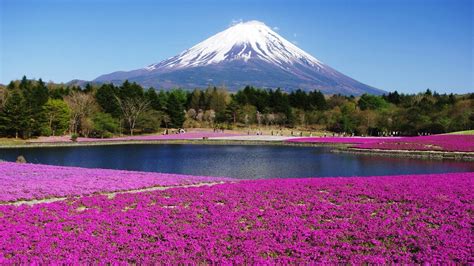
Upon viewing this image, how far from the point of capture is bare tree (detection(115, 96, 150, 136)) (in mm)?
82938

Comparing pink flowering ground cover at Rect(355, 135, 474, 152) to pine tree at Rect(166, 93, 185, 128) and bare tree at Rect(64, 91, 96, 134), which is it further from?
bare tree at Rect(64, 91, 96, 134)

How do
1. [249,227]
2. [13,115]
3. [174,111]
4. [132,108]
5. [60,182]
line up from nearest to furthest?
[249,227]
[60,182]
[13,115]
[132,108]
[174,111]

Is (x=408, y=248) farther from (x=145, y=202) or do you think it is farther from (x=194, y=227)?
(x=145, y=202)

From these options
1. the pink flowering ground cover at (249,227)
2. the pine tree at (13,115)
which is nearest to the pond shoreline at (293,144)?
the pine tree at (13,115)

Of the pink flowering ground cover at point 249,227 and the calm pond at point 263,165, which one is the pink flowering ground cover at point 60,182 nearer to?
the pink flowering ground cover at point 249,227

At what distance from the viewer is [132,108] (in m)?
83.2

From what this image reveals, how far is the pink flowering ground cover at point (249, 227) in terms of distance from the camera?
31.4 feet

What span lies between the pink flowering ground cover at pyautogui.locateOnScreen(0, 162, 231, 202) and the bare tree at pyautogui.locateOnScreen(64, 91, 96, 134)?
171 feet

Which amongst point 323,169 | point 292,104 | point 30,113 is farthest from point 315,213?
point 292,104

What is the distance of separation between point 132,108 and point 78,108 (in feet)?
35.0

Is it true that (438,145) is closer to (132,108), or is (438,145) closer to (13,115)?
(132,108)

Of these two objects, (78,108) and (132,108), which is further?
(132,108)

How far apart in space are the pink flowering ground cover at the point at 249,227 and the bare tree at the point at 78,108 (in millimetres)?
63332

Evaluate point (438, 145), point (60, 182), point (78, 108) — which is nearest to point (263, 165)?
point (60, 182)
